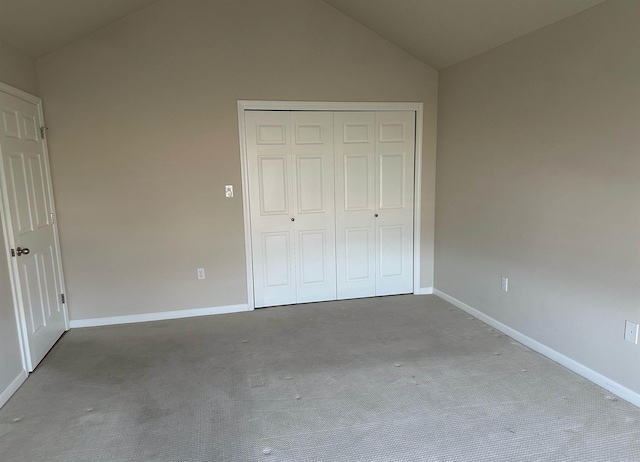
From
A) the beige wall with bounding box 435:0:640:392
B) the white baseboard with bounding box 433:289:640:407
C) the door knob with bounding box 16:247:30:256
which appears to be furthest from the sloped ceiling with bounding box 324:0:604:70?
the door knob with bounding box 16:247:30:256

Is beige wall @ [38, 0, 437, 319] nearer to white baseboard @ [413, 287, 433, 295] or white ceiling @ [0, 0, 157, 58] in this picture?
white ceiling @ [0, 0, 157, 58]

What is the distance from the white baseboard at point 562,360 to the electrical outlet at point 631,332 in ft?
1.03

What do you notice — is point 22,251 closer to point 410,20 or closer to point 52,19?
point 52,19

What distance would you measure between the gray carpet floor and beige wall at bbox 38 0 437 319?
61 cm

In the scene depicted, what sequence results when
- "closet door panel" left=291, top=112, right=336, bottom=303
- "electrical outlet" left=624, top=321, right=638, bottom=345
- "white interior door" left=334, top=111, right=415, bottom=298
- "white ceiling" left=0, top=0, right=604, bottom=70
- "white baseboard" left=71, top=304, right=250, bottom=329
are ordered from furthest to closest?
"white interior door" left=334, top=111, right=415, bottom=298 → "closet door panel" left=291, top=112, right=336, bottom=303 → "white baseboard" left=71, top=304, right=250, bottom=329 → "white ceiling" left=0, top=0, right=604, bottom=70 → "electrical outlet" left=624, top=321, right=638, bottom=345

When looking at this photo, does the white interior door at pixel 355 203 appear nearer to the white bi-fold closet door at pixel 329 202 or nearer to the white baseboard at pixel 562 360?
the white bi-fold closet door at pixel 329 202

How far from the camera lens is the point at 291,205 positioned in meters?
4.09

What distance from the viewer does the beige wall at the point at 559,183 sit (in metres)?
2.34

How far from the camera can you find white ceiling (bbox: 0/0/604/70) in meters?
2.62

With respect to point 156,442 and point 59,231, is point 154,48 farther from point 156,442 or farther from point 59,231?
point 156,442

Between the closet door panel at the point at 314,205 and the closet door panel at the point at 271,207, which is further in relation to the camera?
the closet door panel at the point at 314,205

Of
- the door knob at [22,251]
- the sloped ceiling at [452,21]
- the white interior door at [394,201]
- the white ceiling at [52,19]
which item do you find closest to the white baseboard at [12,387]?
the door knob at [22,251]

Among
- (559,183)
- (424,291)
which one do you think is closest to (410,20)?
(559,183)

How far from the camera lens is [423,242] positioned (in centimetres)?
446
